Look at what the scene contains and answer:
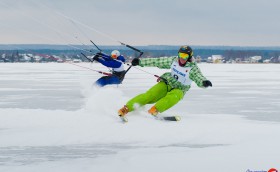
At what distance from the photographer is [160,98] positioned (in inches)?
289

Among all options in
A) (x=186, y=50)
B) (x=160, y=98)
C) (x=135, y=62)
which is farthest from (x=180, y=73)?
(x=135, y=62)

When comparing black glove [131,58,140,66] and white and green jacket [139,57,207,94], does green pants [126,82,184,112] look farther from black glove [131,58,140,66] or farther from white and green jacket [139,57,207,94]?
black glove [131,58,140,66]

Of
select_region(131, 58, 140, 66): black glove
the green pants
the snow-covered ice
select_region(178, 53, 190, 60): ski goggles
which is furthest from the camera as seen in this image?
select_region(131, 58, 140, 66): black glove

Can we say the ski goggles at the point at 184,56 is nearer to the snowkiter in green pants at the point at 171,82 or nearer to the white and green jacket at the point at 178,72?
the snowkiter in green pants at the point at 171,82

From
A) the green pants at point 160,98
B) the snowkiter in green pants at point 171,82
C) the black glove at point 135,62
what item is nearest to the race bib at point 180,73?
the snowkiter in green pants at point 171,82

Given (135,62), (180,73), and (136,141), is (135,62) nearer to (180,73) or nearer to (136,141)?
(180,73)

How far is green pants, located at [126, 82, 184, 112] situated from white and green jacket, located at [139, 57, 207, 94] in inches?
5.0

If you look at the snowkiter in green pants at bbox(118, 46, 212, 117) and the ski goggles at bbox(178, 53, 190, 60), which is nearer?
the snowkiter in green pants at bbox(118, 46, 212, 117)

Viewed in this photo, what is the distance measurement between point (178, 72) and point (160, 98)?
0.52 meters

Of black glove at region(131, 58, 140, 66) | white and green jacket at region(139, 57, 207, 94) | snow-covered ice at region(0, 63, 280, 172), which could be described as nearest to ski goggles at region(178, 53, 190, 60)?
white and green jacket at region(139, 57, 207, 94)

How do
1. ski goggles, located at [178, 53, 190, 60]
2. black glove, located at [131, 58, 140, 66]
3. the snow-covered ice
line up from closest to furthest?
the snow-covered ice
ski goggles, located at [178, 53, 190, 60]
black glove, located at [131, 58, 140, 66]

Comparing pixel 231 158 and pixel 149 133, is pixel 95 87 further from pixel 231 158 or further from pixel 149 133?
pixel 231 158

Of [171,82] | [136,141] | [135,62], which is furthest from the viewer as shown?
[171,82]

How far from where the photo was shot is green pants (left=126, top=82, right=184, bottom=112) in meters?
6.82
